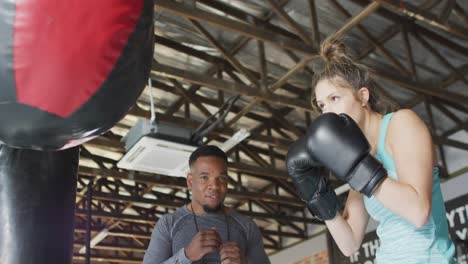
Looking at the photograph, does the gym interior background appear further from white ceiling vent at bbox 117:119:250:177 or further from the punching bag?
the punching bag

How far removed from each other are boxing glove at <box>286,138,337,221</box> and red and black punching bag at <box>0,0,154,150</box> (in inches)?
20.9

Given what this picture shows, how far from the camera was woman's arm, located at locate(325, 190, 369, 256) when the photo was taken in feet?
5.42

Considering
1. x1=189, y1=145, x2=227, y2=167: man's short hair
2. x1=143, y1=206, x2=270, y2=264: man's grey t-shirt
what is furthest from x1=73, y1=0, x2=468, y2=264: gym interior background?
x1=143, y1=206, x2=270, y2=264: man's grey t-shirt

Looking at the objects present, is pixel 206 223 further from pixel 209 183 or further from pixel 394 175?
pixel 394 175

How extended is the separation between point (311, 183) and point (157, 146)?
12.2ft

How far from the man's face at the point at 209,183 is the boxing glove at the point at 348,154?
998 millimetres

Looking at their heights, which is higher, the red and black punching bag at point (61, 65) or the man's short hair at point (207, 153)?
the man's short hair at point (207, 153)

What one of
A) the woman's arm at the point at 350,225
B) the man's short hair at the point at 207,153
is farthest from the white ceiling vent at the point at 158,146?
the woman's arm at the point at 350,225

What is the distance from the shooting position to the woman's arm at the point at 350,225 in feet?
5.42

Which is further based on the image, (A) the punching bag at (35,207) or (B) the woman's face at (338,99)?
(A) the punching bag at (35,207)

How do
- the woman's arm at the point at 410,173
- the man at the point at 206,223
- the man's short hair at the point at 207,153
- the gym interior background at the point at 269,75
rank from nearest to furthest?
the woman's arm at the point at 410,173 → the man at the point at 206,223 → the man's short hair at the point at 207,153 → the gym interior background at the point at 269,75

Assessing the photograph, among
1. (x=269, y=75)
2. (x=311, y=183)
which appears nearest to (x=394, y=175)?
(x=311, y=183)

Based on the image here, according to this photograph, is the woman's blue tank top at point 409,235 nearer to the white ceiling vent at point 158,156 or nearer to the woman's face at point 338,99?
the woman's face at point 338,99

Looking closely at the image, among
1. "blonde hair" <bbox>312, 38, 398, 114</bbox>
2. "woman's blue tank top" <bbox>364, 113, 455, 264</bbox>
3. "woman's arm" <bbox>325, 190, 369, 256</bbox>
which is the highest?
"blonde hair" <bbox>312, 38, 398, 114</bbox>
